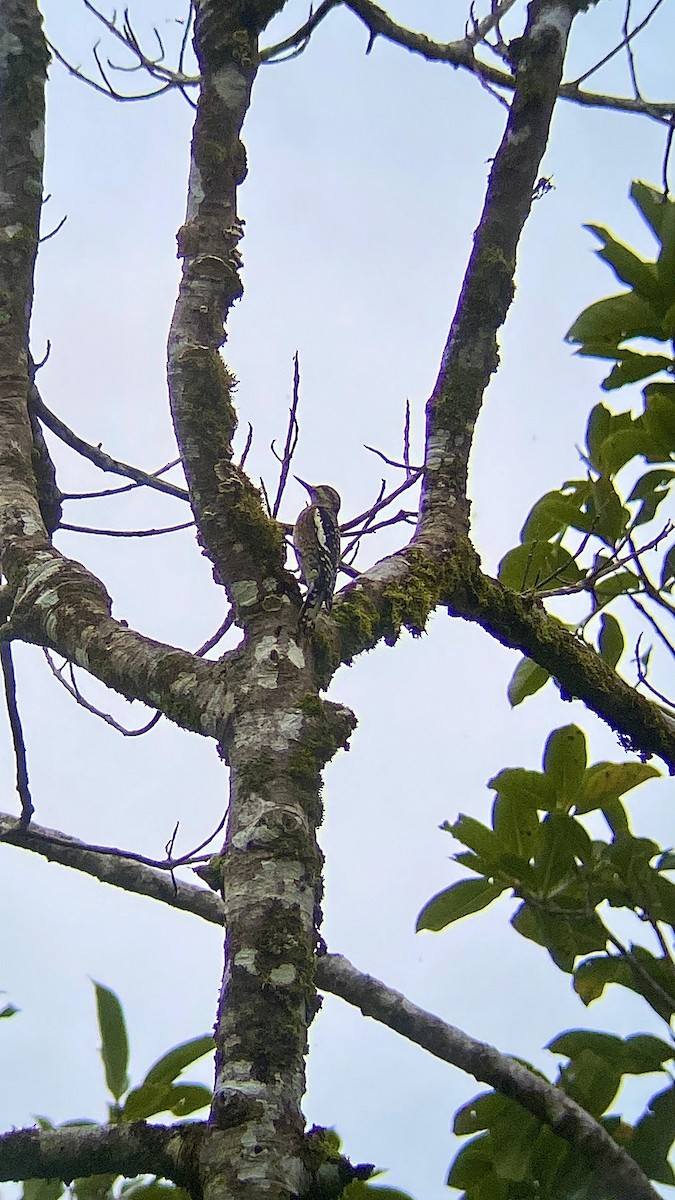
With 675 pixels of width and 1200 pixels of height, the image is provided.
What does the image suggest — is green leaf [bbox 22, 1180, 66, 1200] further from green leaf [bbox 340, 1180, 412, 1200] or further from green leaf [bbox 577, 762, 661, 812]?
green leaf [bbox 577, 762, 661, 812]

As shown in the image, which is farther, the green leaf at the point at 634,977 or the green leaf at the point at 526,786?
the green leaf at the point at 526,786

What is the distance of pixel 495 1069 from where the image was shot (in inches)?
98.0

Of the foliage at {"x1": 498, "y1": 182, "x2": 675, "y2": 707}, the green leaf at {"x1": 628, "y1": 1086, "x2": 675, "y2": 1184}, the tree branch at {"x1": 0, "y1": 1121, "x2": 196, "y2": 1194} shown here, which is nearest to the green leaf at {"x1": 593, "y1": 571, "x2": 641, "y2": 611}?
the foliage at {"x1": 498, "y1": 182, "x2": 675, "y2": 707}

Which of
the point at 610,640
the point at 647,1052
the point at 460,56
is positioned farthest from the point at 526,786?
the point at 460,56

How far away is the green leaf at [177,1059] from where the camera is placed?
246 centimetres

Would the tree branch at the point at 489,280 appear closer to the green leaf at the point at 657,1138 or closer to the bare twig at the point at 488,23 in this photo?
the bare twig at the point at 488,23

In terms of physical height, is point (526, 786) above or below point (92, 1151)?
above

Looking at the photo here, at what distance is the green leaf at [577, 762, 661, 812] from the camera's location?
258cm

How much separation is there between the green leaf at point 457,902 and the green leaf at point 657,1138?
52cm

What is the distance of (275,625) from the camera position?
2.19 meters

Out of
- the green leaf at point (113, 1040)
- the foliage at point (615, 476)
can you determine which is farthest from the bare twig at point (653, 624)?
the green leaf at point (113, 1040)

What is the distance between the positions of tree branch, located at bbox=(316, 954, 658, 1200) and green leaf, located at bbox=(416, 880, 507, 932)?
285 mm

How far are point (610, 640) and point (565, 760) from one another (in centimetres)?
81

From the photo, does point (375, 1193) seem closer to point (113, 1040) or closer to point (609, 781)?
point (113, 1040)
